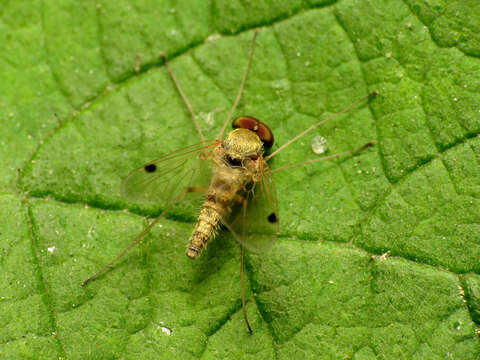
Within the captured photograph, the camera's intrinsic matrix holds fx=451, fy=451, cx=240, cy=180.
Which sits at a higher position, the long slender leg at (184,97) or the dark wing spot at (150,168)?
the long slender leg at (184,97)

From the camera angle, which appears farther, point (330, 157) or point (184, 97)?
point (184, 97)

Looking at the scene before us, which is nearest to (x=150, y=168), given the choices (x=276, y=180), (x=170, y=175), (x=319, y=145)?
(x=170, y=175)

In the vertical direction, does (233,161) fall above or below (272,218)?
above

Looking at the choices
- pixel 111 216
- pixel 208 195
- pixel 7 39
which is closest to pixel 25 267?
pixel 111 216

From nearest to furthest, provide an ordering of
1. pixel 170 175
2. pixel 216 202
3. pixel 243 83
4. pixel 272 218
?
pixel 272 218 < pixel 216 202 < pixel 170 175 < pixel 243 83

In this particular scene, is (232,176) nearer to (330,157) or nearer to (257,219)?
A: (257,219)

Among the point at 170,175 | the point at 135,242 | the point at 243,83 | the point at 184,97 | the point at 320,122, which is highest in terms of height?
the point at 243,83

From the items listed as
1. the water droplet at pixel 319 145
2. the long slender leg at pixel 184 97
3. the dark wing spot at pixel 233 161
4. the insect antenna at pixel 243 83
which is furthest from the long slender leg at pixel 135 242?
the water droplet at pixel 319 145

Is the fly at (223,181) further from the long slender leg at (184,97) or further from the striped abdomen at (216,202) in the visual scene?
the long slender leg at (184,97)

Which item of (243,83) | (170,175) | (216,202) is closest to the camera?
(216,202)
